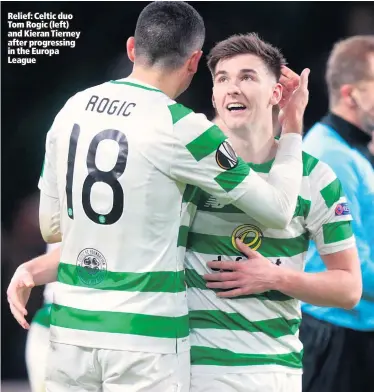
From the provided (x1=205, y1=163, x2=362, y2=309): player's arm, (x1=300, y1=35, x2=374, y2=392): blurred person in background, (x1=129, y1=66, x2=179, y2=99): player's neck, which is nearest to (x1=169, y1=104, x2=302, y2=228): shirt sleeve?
(x1=129, y1=66, x2=179, y2=99): player's neck

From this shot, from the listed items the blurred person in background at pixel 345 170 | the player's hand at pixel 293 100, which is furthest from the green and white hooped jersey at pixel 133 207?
the blurred person in background at pixel 345 170

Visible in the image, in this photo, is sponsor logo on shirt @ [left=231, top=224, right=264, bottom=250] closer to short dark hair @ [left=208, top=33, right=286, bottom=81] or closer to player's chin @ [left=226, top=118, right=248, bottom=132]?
player's chin @ [left=226, top=118, right=248, bottom=132]

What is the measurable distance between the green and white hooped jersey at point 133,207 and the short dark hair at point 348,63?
1417 mm

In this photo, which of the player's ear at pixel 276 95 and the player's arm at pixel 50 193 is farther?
the player's ear at pixel 276 95

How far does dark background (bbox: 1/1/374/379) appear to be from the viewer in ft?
11.5

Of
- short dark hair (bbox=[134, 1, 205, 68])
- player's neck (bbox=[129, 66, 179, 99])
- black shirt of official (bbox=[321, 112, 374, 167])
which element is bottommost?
black shirt of official (bbox=[321, 112, 374, 167])

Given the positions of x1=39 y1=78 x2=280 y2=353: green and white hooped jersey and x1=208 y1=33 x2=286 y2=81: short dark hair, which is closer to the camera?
x1=39 y1=78 x2=280 y2=353: green and white hooped jersey

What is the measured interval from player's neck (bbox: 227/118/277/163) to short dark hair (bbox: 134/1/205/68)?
41cm

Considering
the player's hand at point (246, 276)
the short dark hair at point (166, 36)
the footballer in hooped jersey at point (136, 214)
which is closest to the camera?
the footballer in hooped jersey at point (136, 214)

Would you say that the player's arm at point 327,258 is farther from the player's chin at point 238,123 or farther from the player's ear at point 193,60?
the player's ear at point 193,60

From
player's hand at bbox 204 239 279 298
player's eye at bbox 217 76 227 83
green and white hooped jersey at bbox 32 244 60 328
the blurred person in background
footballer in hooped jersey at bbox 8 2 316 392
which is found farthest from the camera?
green and white hooped jersey at bbox 32 244 60 328

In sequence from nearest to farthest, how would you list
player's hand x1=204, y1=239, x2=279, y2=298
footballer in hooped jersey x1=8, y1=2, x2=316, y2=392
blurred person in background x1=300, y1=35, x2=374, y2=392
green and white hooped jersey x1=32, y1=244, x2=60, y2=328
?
footballer in hooped jersey x1=8, y1=2, x2=316, y2=392 → player's hand x1=204, y1=239, x2=279, y2=298 → blurred person in background x1=300, y1=35, x2=374, y2=392 → green and white hooped jersey x1=32, y1=244, x2=60, y2=328

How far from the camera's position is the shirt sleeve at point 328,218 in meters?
2.52

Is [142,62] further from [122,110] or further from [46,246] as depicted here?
[46,246]
